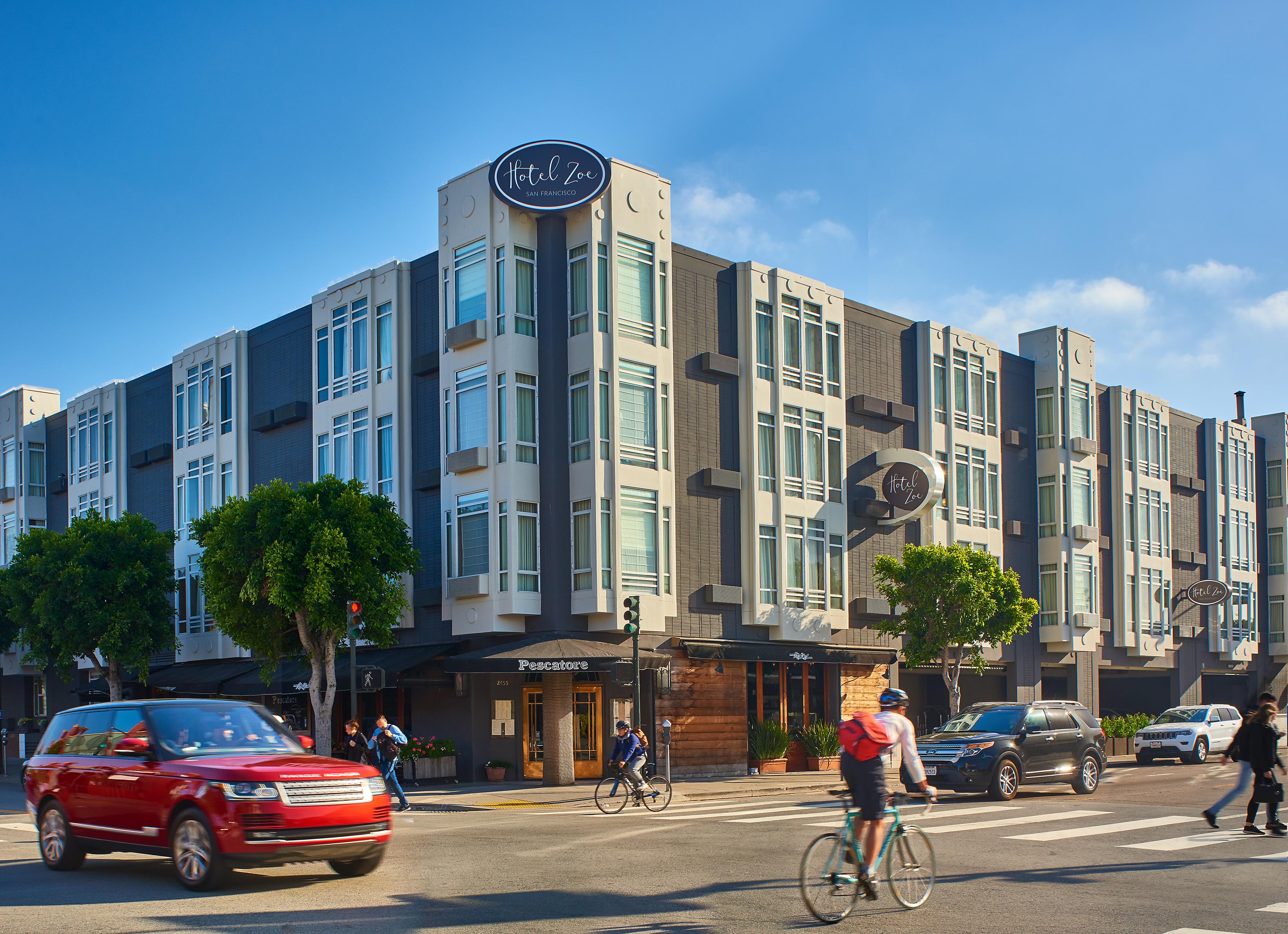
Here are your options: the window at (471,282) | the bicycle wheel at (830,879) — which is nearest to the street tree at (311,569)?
the window at (471,282)

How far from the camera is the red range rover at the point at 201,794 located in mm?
11102

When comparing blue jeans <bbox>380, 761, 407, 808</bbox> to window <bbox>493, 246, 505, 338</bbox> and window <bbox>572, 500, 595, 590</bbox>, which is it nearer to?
window <bbox>572, 500, 595, 590</bbox>

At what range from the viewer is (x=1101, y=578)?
152 ft

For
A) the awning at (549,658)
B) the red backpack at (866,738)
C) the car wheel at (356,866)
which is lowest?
the car wheel at (356,866)

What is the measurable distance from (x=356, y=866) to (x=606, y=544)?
725 inches

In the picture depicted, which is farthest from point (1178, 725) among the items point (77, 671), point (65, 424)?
point (65, 424)

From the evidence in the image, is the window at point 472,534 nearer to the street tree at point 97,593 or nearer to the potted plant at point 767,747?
the potted plant at point 767,747

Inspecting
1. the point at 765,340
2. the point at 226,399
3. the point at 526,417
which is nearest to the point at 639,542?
the point at 526,417

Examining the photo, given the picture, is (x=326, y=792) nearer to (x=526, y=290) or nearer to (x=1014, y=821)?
(x=1014, y=821)

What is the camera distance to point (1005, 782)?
74.6 feet

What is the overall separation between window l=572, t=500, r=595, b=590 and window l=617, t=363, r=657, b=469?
0.93 metres

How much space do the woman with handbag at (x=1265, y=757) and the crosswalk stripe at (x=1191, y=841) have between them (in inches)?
20.1

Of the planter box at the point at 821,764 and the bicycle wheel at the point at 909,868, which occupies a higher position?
the bicycle wheel at the point at 909,868

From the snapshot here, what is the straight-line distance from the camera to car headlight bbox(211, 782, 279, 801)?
36.3ft
